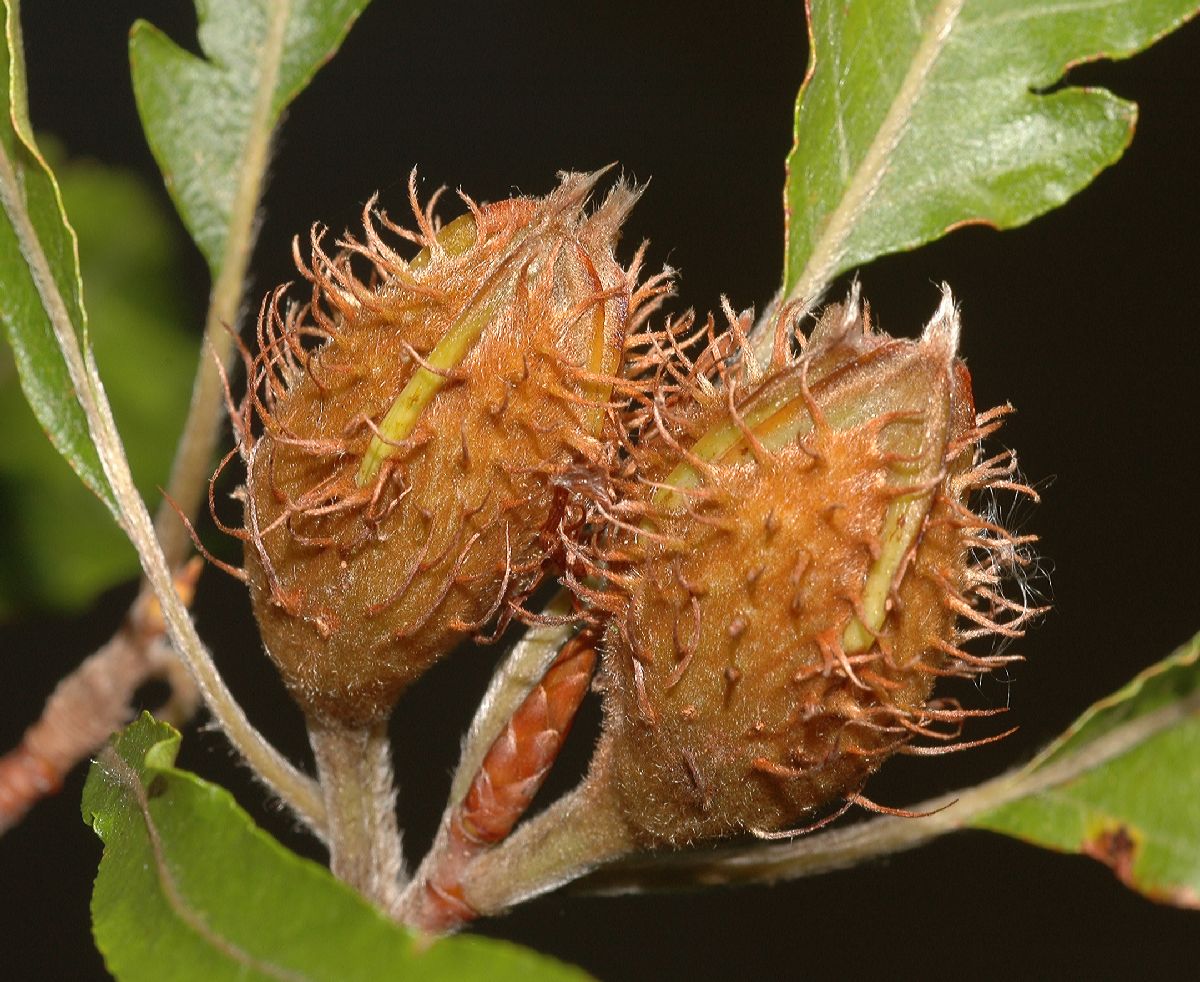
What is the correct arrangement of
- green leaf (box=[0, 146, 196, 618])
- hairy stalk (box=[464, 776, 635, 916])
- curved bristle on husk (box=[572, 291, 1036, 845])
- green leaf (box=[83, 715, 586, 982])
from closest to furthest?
1. green leaf (box=[83, 715, 586, 982])
2. curved bristle on husk (box=[572, 291, 1036, 845])
3. hairy stalk (box=[464, 776, 635, 916])
4. green leaf (box=[0, 146, 196, 618])

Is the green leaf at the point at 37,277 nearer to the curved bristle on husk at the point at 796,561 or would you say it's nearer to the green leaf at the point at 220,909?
the green leaf at the point at 220,909

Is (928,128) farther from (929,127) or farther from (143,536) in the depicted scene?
(143,536)

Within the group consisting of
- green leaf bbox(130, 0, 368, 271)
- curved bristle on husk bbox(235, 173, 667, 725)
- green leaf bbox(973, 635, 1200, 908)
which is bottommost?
green leaf bbox(973, 635, 1200, 908)

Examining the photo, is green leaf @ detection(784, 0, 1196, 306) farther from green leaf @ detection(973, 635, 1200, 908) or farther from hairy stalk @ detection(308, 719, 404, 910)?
hairy stalk @ detection(308, 719, 404, 910)

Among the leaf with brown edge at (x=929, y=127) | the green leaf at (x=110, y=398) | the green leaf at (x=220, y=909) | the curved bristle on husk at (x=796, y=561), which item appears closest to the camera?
the green leaf at (x=220, y=909)

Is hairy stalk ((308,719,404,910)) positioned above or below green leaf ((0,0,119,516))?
below

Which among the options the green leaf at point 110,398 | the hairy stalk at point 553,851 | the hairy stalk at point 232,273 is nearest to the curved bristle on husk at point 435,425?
the hairy stalk at point 553,851

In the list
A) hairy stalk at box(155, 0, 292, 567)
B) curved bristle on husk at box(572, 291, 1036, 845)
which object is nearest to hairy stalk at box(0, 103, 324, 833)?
hairy stalk at box(155, 0, 292, 567)

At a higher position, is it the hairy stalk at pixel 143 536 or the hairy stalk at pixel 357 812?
the hairy stalk at pixel 143 536
